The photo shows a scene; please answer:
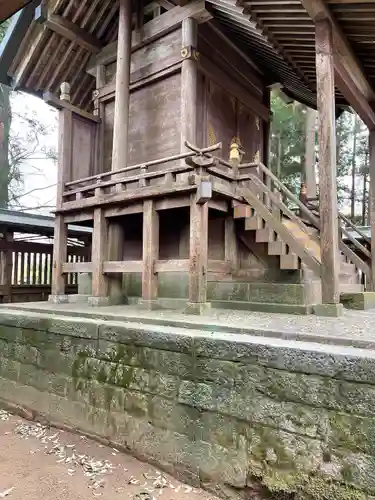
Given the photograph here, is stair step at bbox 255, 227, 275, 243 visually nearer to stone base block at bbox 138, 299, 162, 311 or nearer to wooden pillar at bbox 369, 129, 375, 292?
stone base block at bbox 138, 299, 162, 311

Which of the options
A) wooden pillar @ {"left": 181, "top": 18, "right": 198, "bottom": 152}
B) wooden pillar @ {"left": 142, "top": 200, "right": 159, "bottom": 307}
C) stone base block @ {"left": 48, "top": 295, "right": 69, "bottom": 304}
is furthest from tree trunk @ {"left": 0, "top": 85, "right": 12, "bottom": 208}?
wooden pillar @ {"left": 142, "top": 200, "right": 159, "bottom": 307}

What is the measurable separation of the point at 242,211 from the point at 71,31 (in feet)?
17.3

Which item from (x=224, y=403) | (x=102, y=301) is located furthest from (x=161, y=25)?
(x=224, y=403)

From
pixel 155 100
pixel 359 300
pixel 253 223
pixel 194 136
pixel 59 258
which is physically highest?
pixel 155 100

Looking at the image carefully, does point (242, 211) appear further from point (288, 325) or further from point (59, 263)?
point (59, 263)

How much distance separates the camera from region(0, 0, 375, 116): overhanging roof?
17.4ft

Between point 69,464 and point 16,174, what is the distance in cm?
1767

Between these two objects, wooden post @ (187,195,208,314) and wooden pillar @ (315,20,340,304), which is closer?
wooden pillar @ (315,20,340,304)

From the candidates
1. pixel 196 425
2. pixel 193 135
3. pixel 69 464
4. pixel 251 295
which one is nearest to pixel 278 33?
pixel 193 135

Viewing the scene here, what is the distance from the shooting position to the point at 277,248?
561 centimetres

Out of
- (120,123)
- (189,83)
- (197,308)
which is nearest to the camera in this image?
(197,308)

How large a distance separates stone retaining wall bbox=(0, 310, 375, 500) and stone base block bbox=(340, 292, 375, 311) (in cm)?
319

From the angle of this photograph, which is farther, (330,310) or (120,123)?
(120,123)

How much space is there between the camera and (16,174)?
746 inches
